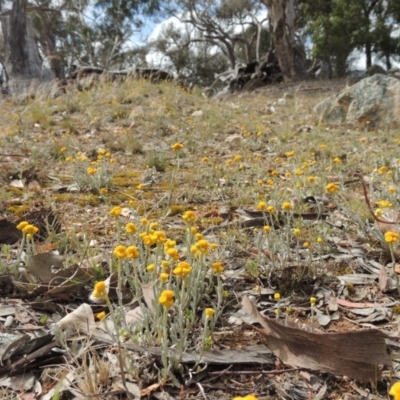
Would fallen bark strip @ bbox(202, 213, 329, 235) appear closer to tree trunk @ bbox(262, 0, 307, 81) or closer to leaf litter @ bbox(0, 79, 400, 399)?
leaf litter @ bbox(0, 79, 400, 399)

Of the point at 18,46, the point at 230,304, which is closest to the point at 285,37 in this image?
the point at 18,46

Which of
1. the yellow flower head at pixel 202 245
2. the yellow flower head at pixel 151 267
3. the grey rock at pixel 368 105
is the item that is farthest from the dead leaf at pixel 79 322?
the grey rock at pixel 368 105

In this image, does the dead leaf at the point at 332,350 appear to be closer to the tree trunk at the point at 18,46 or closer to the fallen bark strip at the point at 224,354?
the fallen bark strip at the point at 224,354

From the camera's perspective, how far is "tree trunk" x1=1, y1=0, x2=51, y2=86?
10966mm

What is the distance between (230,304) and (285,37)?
13.6 metres

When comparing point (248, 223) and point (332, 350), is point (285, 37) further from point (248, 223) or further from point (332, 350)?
point (332, 350)

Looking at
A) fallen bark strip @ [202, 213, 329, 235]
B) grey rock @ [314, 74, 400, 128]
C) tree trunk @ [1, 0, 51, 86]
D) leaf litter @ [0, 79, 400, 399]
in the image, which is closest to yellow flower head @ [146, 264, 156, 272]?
leaf litter @ [0, 79, 400, 399]

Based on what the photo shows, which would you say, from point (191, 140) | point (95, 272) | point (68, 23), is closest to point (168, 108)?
point (191, 140)

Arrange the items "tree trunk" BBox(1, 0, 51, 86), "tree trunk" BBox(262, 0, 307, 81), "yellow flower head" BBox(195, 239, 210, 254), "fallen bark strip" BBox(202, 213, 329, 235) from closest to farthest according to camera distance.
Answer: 1. "yellow flower head" BBox(195, 239, 210, 254)
2. "fallen bark strip" BBox(202, 213, 329, 235)
3. "tree trunk" BBox(1, 0, 51, 86)
4. "tree trunk" BBox(262, 0, 307, 81)

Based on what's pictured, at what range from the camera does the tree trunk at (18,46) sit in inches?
432

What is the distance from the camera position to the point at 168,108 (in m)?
7.04

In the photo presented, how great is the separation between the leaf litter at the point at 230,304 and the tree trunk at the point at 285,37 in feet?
37.9

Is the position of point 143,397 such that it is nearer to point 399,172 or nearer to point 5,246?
point 5,246

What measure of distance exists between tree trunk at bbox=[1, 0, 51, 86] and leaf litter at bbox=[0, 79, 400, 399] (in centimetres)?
924
